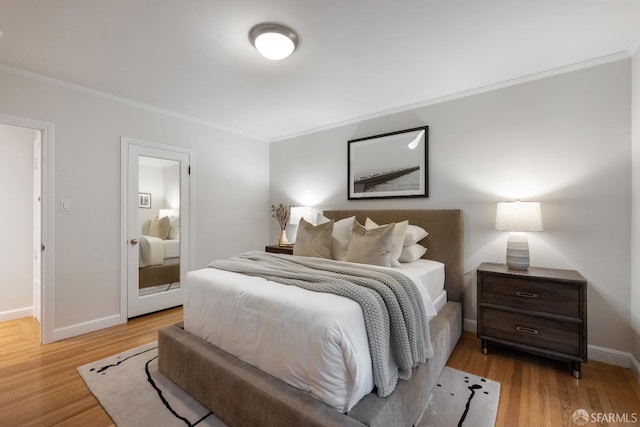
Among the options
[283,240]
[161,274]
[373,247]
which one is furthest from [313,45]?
[161,274]

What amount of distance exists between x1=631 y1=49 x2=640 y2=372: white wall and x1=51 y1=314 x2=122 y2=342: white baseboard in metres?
4.75

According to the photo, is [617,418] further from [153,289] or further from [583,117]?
[153,289]

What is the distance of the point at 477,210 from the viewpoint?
9.43 feet

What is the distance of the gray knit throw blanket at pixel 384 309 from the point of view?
1.39 m

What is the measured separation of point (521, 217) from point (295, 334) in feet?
7.05

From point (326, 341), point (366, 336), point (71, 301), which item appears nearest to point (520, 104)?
point (366, 336)

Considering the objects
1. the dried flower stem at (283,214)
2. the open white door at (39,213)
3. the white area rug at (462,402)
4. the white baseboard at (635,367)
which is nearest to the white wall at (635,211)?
the white baseboard at (635,367)

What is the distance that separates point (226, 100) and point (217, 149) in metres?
1.05

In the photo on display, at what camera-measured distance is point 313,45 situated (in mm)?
2146

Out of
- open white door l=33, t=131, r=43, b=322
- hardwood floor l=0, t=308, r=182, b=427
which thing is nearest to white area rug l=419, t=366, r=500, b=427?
hardwood floor l=0, t=308, r=182, b=427

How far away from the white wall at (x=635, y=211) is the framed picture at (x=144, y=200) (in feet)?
15.2

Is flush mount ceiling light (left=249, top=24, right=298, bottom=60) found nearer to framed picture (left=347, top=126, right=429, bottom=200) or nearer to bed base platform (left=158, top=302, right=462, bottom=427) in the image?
framed picture (left=347, top=126, right=429, bottom=200)

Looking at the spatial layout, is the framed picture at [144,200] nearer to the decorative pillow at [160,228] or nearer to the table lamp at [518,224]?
the decorative pillow at [160,228]

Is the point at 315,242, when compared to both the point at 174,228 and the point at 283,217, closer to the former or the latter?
the point at 283,217
